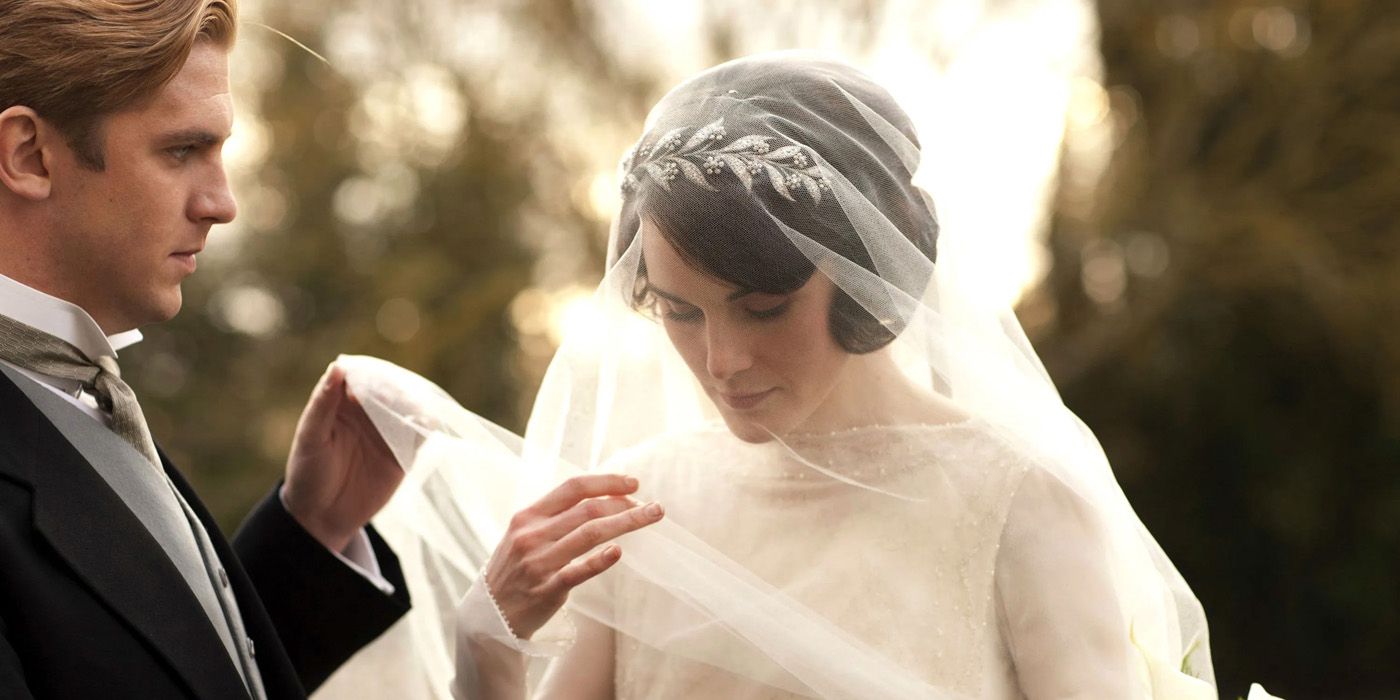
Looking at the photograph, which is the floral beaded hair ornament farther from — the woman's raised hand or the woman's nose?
the woman's raised hand

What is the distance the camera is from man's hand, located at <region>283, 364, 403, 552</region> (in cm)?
347

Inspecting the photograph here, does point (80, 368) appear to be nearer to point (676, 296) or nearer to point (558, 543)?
→ point (558, 543)

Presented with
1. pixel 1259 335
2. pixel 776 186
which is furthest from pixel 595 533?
pixel 1259 335

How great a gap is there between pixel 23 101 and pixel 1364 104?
1169 centimetres

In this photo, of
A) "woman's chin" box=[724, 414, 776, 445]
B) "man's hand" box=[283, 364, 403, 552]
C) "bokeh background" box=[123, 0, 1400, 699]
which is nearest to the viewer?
"woman's chin" box=[724, 414, 776, 445]

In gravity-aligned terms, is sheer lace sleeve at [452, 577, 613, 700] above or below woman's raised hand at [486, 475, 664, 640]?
below

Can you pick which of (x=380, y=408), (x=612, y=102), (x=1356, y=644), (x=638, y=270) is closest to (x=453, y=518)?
(x=380, y=408)

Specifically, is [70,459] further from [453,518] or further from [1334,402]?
[1334,402]

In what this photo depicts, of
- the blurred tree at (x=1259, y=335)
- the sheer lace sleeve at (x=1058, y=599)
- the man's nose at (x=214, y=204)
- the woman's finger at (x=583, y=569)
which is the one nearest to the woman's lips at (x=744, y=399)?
the woman's finger at (x=583, y=569)

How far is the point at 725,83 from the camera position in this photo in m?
2.89

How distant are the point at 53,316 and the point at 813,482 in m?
1.55

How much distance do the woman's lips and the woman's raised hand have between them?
0.27m

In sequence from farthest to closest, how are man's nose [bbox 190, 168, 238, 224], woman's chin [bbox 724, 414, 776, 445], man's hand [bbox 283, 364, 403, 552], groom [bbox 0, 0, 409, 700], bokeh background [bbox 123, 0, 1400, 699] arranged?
bokeh background [bbox 123, 0, 1400, 699] → man's hand [bbox 283, 364, 403, 552] → woman's chin [bbox 724, 414, 776, 445] → man's nose [bbox 190, 168, 238, 224] → groom [bbox 0, 0, 409, 700]

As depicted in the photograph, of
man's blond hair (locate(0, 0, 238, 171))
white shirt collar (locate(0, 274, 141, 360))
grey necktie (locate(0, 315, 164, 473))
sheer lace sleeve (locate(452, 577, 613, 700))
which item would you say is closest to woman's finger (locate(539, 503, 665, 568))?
sheer lace sleeve (locate(452, 577, 613, 700))
